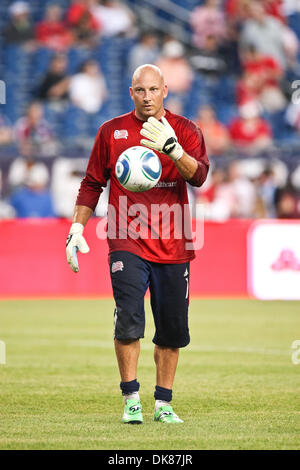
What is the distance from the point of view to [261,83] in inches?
803

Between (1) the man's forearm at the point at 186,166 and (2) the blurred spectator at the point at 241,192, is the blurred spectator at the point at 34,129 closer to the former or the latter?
(2) the blurred spectator at the point at 241,192

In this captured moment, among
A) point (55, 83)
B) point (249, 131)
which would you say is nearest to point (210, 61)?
point (249, 131)

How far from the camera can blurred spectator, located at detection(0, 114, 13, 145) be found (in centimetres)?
1819

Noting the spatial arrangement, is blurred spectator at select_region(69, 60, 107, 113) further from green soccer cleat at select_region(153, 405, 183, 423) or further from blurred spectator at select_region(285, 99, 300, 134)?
green soccer cleat at select_region(153, 405, 183, 423)

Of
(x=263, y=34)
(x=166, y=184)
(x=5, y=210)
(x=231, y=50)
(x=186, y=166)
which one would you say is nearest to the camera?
(x=186, y=166)

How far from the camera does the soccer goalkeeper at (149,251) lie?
20.6ft

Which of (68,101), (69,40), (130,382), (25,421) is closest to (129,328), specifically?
(130,382)

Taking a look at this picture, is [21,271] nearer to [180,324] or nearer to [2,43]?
[2,43]

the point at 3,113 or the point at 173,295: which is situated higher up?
the point at 3,113

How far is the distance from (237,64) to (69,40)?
11.8ft

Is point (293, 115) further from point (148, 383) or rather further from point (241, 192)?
point (148, 383)

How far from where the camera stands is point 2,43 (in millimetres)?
21641

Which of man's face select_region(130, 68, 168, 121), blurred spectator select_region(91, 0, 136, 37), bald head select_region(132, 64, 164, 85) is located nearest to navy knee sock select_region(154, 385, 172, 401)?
man's face select_region(130, 68, 168, 121)

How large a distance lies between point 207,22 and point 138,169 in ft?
52.7
